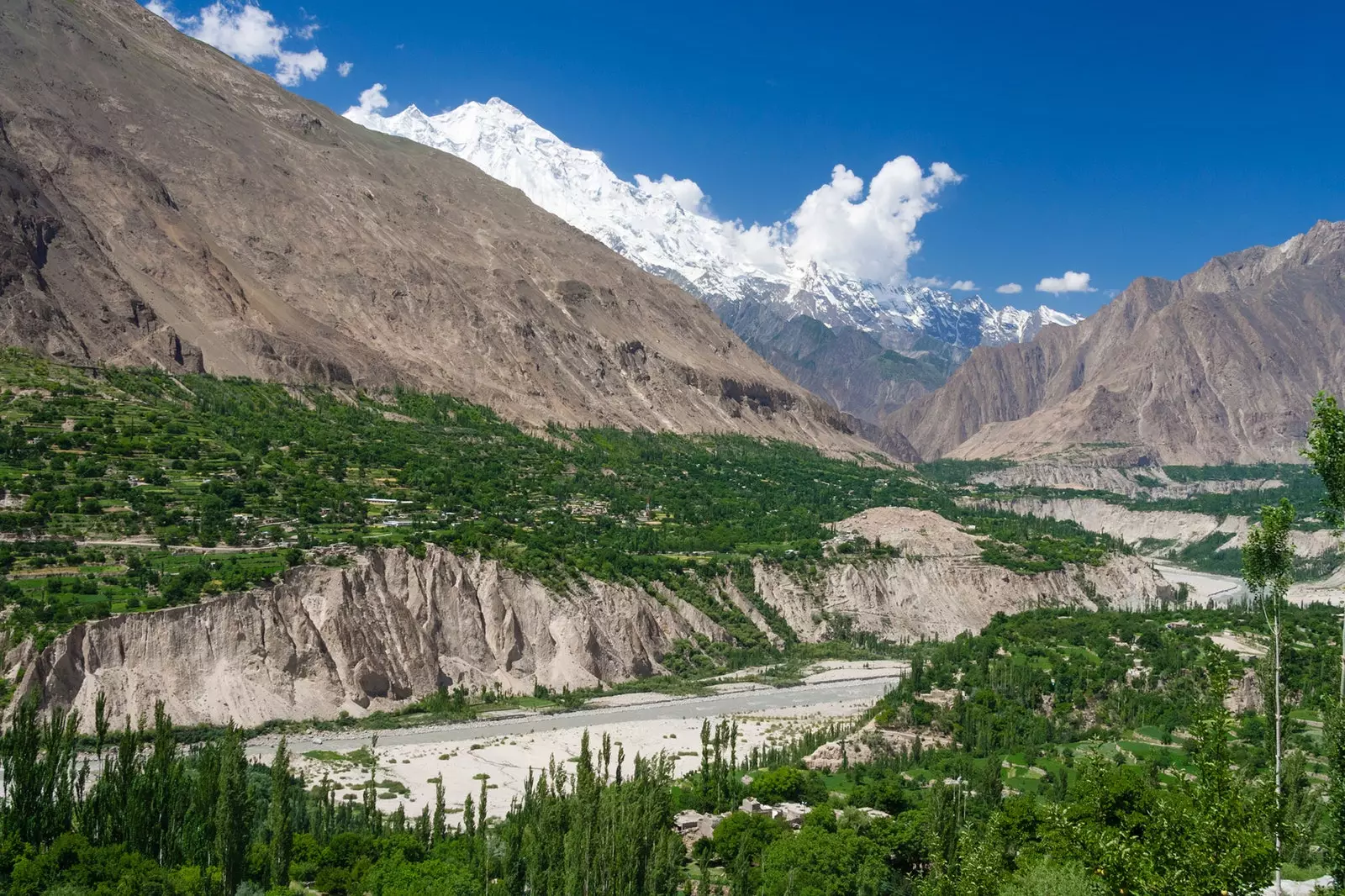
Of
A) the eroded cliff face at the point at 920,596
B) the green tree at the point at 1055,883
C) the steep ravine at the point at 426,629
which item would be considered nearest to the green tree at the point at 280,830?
the steep ravine at the point at 426,629

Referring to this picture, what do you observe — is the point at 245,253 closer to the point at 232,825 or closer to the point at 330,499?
the point at 330,499

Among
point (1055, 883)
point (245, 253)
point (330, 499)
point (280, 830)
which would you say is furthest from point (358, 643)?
point (245, 253)

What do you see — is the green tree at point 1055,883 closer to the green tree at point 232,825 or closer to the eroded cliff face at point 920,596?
the green tree at point 232,825

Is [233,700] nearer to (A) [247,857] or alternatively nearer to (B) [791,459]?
(A) [247,857]

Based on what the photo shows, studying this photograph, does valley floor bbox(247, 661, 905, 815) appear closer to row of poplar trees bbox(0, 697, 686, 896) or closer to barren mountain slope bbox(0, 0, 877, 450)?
row of poplar trees bbox(0, 697, 686, 896)

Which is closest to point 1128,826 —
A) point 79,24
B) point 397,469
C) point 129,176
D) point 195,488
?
point 195,488

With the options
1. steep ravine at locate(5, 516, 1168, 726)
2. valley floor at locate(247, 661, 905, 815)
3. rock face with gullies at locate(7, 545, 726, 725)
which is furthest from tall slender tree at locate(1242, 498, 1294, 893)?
rock face with gullies at locate(7, 545, 726, 725)
